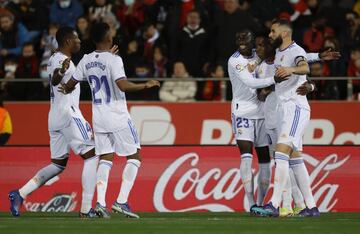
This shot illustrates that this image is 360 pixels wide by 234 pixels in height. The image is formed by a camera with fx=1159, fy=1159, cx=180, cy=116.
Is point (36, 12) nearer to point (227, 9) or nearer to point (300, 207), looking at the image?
point (227, 9)

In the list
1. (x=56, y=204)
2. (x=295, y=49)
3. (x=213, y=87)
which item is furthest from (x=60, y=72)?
(x=213, y=87)

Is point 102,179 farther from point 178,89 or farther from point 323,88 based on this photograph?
point 323,88

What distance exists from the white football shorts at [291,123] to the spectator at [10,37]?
8.91m

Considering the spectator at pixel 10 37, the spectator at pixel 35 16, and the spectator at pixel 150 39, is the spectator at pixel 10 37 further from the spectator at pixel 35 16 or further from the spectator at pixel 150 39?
the spectator at pixel 150 39

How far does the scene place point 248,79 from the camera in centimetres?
1509

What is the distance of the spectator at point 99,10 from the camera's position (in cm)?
2250

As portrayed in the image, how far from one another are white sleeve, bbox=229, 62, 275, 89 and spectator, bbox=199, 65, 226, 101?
17.8 ft

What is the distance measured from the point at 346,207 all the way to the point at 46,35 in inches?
297

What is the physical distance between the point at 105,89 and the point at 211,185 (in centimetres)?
397

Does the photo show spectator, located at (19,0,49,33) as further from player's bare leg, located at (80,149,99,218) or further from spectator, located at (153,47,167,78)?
player's bare leg, located at (80,149,99,218)

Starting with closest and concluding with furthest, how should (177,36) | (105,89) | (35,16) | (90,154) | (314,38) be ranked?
(105,89), (90,154), (314,38), (177,36), (35,16)

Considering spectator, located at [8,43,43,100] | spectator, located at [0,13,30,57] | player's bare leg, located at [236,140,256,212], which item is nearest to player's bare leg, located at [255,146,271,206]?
player's bare leg, located at [236,140,256,212]

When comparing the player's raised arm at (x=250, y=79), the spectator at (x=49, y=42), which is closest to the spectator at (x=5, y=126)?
→ the spectator at (x=49, y=42)

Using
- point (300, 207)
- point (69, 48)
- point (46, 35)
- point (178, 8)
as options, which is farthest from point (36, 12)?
point (300, 207)
